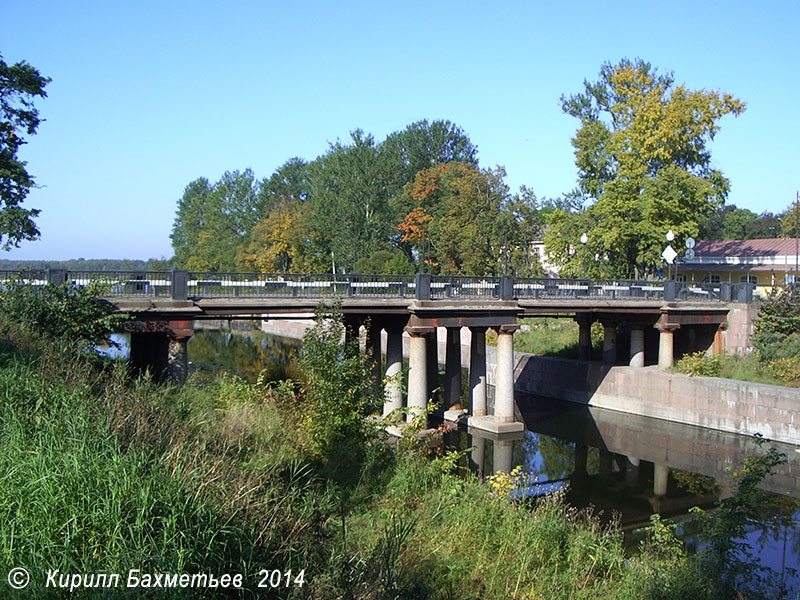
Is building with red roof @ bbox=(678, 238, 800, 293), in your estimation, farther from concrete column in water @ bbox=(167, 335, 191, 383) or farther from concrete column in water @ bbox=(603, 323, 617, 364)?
concrete column in water @ bbox=(167, 335, 191, 383)

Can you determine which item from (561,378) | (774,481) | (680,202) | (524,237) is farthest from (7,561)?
(524,237)

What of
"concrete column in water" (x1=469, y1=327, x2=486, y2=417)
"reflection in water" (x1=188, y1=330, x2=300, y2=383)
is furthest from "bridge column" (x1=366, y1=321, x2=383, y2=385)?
"reflection in water" (x1=188, y1=330, x2=300, y2=383)

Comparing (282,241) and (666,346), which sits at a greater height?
(282,241)

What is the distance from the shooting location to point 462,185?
49094 mm

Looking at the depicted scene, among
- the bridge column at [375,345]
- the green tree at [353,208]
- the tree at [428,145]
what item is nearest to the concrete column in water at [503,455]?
the bridge column at [375,345]

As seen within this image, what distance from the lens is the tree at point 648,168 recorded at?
131ft

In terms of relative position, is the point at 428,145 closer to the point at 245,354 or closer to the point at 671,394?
the point at 245,354

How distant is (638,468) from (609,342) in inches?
427

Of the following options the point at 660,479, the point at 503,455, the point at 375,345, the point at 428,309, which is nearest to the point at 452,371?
the point at 375,345

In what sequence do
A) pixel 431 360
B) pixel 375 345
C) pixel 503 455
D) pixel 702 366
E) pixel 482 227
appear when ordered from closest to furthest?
pixel 503 455, pixel 375 345, pixel 431 360, pixel 702 366, pixel 482 227

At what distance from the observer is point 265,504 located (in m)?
7.96

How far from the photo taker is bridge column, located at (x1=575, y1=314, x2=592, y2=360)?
123 feet

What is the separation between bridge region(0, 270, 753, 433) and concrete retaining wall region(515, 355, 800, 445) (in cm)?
144

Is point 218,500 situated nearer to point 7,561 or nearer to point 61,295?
point 7,561
